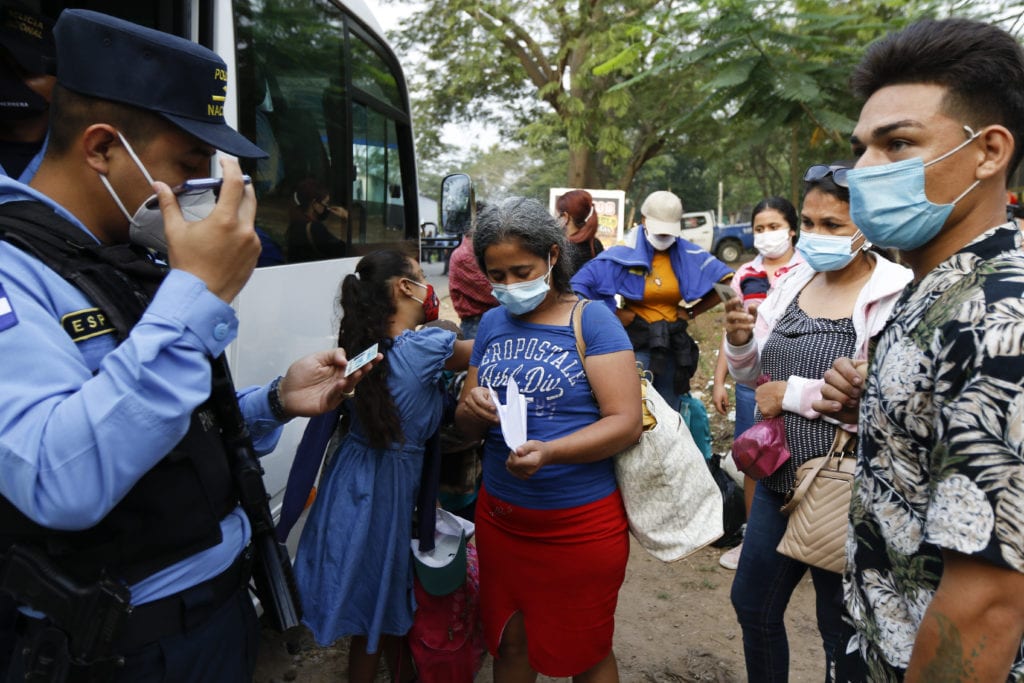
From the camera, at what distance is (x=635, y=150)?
55.7ft

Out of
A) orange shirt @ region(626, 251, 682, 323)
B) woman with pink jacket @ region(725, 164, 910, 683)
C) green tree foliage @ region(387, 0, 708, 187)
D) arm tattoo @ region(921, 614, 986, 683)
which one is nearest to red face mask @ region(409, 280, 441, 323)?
woman with pink jacket @ region(725, 164, 910, 683)

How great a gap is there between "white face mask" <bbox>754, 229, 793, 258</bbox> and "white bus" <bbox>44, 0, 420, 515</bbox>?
7.87 feet

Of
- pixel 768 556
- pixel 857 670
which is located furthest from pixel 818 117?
pixel 857 670

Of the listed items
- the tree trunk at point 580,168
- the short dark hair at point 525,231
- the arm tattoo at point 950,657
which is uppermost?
the tree trunk at point 580,168

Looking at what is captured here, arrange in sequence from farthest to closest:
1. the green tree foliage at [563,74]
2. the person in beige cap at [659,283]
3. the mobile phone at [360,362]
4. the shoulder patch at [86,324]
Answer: the green tree foliage at [563,74] → the person in beige cap at [659,283] → the mobile phone at [360,362] → the shoulder patch at [86,324]

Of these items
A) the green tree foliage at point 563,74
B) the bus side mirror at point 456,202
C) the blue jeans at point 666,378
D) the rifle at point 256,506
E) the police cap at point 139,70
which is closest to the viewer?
the police cap at point 139,70

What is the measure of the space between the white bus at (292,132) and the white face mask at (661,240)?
1685mm

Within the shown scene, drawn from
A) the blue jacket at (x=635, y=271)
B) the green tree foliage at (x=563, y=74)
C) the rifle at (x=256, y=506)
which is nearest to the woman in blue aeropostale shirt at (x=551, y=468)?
the rifle at (x=256, y=506)

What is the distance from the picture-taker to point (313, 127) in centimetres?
325

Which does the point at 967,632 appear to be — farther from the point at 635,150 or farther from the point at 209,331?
the point at 635,150

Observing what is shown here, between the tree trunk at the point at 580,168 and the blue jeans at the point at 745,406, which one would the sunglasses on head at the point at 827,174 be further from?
the tree trunk at the point at 580,168

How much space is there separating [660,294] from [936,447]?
11.1 ft

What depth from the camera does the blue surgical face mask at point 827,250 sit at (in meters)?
2.38

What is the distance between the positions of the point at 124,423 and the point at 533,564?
1583 millimetres
